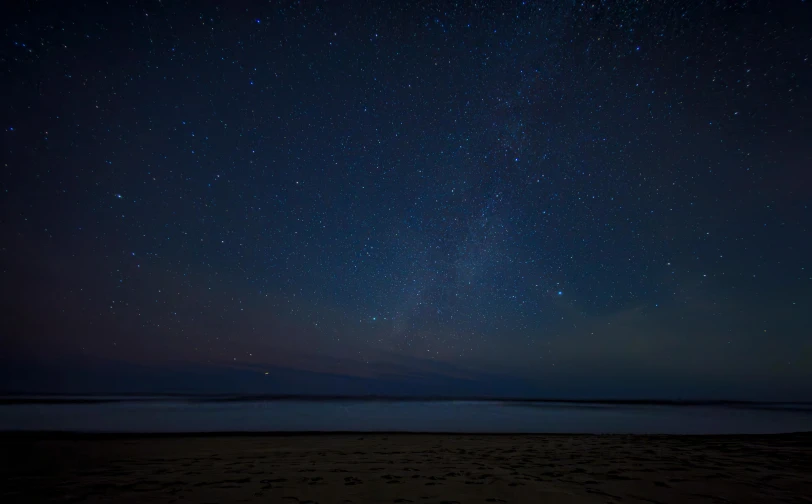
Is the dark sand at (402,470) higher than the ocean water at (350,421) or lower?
higher

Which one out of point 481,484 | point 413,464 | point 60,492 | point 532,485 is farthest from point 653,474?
point 60,492

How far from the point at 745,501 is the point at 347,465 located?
232 inches

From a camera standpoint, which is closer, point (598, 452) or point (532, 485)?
point (532, 485)

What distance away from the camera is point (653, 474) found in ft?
22.8

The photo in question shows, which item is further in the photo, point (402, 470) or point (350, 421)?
point (350, 421)

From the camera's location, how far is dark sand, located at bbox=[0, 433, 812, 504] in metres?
5.63

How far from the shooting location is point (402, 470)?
723cm

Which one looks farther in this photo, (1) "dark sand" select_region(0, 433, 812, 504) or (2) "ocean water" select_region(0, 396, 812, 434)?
(2) "ocean water" select_region(0, 396, 812, 434)

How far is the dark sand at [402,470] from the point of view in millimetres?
5633

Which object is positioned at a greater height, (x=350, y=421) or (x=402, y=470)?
(x=402, y=470)

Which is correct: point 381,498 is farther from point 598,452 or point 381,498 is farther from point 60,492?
point 598,452

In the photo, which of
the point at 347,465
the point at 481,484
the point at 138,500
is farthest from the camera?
the point at 347,465

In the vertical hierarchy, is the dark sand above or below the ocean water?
above

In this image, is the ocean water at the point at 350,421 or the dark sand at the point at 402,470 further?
the ocean water at the point at 350,421
